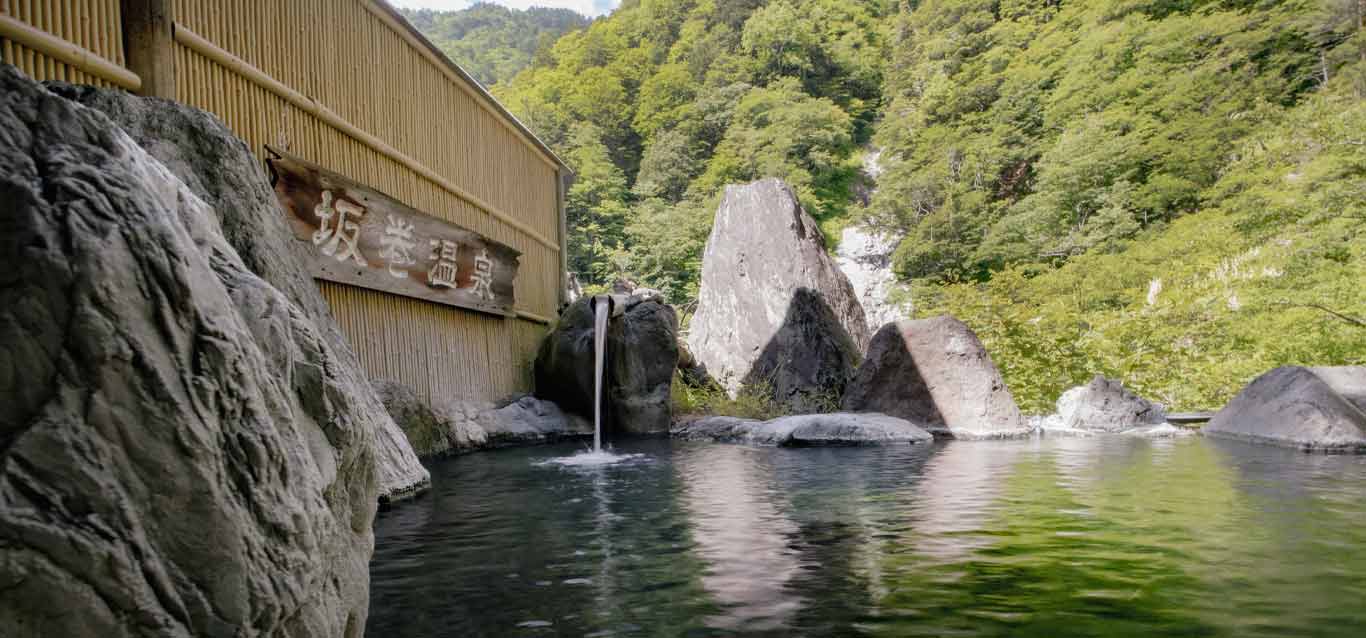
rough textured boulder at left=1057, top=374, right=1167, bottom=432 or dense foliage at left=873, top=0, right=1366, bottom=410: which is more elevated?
dense foliage at left=873, top=0, right=1366, bottom=410

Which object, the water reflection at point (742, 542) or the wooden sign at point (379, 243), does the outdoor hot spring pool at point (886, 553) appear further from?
the wooden sign at point (379, 243)

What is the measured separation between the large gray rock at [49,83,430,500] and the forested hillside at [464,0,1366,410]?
11.0 meters

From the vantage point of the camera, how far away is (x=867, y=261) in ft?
92.9

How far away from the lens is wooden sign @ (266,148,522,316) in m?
6.38

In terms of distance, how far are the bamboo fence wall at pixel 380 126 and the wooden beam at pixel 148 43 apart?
116 mm

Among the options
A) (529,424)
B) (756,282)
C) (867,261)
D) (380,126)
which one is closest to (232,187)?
(380,126)

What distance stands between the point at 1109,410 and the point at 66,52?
11.8 metres

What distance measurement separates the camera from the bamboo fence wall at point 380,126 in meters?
5.34

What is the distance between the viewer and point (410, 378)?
26.5ft

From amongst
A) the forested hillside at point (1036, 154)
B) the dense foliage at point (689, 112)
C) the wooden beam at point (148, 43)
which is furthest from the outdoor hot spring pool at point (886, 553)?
the dense foliage at point (689, 112)

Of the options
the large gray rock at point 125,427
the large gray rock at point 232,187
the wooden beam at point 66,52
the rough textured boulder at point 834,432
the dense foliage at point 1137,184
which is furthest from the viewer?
the dense foliage at point 1137,184

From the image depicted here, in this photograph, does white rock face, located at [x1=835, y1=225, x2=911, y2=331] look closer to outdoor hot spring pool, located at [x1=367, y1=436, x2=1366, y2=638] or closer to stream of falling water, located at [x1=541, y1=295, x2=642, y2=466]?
stream of falling water, located at [x1=541, y1=295, x2=642, y2=466]

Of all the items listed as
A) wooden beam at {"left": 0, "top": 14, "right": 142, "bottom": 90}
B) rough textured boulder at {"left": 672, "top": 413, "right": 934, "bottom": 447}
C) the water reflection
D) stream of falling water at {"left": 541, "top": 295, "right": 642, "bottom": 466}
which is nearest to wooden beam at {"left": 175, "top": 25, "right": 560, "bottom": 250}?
wooden beam at {"left": 0, "top": 14, "right": 142, "bottom": 90}

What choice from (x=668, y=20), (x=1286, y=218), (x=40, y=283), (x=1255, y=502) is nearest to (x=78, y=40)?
(x=40, y=283)
